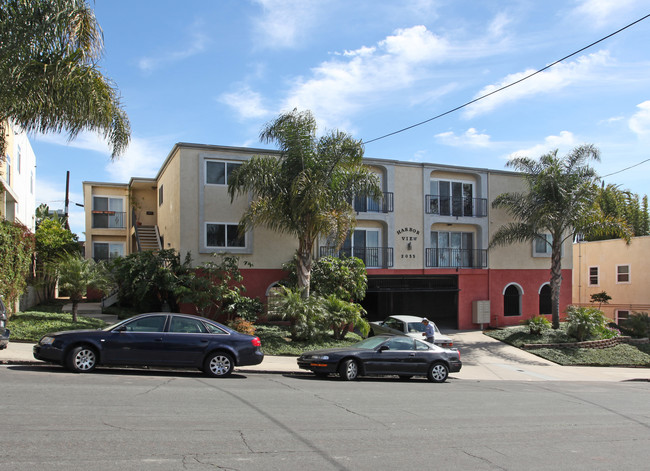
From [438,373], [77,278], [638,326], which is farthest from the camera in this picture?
[638,326]

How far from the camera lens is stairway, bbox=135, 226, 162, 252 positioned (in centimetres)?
2645

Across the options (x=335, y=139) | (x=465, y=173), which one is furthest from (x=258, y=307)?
(x=465, y=173)

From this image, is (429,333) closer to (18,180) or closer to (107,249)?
(18,180)

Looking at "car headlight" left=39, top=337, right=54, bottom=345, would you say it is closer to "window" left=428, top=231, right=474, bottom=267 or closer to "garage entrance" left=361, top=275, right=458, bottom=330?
"garage entrance" left=361, top=275, right=458, bottom=330

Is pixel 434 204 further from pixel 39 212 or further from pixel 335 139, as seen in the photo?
pixel 39 212

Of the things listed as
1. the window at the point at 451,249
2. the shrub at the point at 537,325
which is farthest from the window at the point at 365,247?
the shrub at the point at 537,325

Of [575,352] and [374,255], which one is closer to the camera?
[575,352]

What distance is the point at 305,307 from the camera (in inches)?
697

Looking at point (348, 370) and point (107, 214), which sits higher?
point (107, 214)

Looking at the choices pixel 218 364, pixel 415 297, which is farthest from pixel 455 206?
pixel 218 364

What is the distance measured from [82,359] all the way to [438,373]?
28.1 ft

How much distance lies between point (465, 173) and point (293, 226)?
11.1m

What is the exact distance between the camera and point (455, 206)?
2616 cm

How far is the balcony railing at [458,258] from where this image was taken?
84.0 feet
